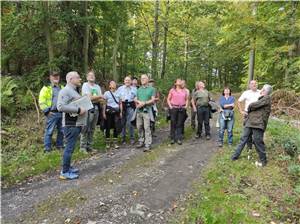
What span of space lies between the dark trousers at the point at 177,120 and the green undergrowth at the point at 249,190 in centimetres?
149

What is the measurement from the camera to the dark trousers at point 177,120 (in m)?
9.59

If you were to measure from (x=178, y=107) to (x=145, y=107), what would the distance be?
3.82 feet

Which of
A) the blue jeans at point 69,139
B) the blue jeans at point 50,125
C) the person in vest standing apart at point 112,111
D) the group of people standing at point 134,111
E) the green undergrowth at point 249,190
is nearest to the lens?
the green undergrowth at point 249,190

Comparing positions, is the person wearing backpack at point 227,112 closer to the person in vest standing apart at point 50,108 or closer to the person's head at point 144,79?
the person's head at point 144,79

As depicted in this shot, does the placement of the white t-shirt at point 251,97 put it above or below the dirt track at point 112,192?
above

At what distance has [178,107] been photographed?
9.55 meters

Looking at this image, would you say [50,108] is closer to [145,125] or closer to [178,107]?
[145,125]

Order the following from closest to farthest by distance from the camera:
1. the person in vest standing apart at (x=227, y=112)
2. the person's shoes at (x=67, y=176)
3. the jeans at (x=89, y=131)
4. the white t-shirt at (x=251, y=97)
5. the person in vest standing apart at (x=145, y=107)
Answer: the person's shoes at (x=67, y=176)
the jeans at (x=89, y=131)
the white t-shirt at (x=251, y=97)
the person in vest standing apart at (x=145, y=107)
the person in vest standing apart at (x=227, y=112)

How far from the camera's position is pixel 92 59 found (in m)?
14.4

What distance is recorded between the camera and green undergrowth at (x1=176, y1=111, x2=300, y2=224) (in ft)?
17.4

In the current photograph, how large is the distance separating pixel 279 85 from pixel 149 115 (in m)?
10.6

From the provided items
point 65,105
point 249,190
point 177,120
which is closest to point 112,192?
point 65,105

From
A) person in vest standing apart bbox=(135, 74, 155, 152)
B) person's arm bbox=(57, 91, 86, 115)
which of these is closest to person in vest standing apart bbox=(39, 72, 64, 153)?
person's arm bbox=(57, 91, 86, 115)

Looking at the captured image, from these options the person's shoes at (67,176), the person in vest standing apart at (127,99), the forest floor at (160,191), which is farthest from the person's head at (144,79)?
the person's shoes at (67,176)
